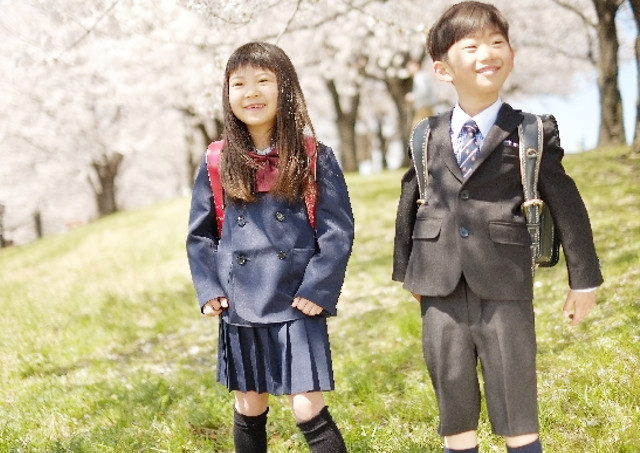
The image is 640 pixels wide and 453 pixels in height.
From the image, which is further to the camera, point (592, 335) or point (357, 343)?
point (357, 343)

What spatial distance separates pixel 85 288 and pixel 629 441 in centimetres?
883

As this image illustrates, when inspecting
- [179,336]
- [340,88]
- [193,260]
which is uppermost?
[340,88]

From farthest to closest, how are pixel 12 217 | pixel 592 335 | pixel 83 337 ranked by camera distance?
pixel 12 217, pixel 83 337, pixel 592 335

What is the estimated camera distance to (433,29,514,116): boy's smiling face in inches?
109

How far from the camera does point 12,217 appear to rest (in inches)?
1422

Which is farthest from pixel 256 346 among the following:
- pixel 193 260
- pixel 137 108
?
pixel 137 108

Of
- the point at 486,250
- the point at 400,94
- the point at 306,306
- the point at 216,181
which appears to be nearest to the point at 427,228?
the point at 486,250

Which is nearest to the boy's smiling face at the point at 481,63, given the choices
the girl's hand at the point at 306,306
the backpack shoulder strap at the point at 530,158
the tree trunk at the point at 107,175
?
the backpack shoulder strap at the point at 530,158

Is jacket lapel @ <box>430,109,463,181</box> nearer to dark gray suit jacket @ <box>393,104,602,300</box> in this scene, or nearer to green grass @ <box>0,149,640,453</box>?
dark gray suit jacket @ <box>393,104,602,300</box>

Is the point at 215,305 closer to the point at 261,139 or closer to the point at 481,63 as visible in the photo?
the point at 261,139

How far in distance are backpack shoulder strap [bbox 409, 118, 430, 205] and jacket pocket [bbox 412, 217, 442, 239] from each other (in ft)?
0.30

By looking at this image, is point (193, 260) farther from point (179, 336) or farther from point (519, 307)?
point (179, 336)

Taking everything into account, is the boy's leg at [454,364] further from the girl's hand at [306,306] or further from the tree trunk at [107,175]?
the tree trunk at [107,175]

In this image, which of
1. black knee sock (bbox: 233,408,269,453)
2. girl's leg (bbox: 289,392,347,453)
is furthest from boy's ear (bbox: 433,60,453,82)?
black knee sock (bbox: 233,408,269,453)
